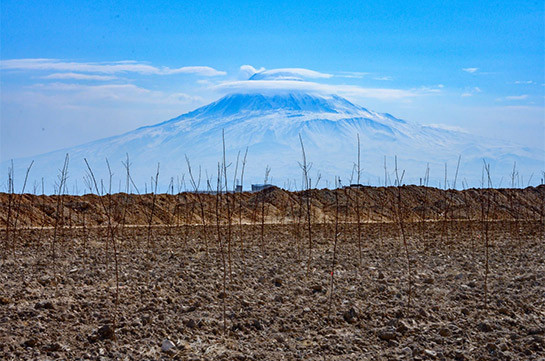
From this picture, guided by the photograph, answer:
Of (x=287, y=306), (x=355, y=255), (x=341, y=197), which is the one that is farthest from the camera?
(x=341, y=197)

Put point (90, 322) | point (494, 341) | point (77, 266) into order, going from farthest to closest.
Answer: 1. point (77, 266)
2. point (90, 322)
3. point (494, 341)

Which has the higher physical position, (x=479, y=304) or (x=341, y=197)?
(x=341, y=197)

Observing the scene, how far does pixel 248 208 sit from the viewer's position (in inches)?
756

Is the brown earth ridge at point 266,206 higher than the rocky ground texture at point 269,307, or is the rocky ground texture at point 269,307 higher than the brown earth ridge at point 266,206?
the brown earth ridge at point 266,206

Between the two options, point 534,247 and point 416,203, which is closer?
point 534,247

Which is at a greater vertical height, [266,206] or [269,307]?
[266,206]

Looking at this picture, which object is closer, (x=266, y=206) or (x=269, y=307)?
(x=269, y=307)

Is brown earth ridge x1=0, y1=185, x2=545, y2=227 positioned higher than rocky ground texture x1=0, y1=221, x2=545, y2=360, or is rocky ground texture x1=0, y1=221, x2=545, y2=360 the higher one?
brown earth ridge x1=0, y1=185, x2=545, y2=227

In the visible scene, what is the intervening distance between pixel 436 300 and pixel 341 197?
16.3 metres

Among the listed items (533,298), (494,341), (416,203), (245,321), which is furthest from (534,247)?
(416,203)

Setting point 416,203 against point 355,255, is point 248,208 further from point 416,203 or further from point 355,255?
point 355,255

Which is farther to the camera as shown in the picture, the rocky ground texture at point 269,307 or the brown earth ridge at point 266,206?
the brown earth ridge at point 266,206

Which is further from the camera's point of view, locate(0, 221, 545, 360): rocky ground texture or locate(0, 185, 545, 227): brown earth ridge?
locate(0, 185, 545, 227): brown earth ridge

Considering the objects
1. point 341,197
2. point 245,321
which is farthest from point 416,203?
point 245,321
